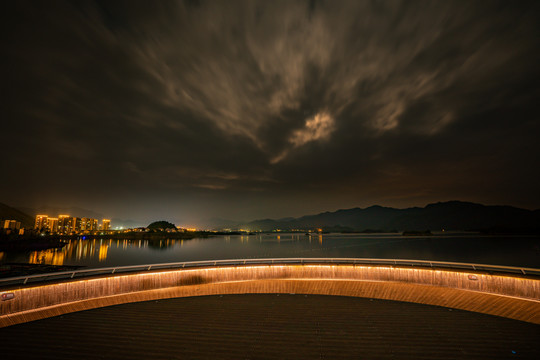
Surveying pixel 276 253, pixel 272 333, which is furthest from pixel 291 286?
pixel 276 253

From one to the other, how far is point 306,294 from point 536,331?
9.73 metres

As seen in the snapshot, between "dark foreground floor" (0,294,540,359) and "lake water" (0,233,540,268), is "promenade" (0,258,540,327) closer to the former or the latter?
Result: "dark foreground floor" (0,294,540,359)

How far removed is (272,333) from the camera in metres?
9.11

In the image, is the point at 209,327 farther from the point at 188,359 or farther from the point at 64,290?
the point at 64,290

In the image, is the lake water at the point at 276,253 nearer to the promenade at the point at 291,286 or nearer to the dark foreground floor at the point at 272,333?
the promenade at the point at 291,286

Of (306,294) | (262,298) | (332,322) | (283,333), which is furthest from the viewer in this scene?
(306,294)

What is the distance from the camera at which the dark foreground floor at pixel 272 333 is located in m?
7.76

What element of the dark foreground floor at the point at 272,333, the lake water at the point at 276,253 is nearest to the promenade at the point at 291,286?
the dark foreground floor at the point at 272,333

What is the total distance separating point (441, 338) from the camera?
28.8 feet

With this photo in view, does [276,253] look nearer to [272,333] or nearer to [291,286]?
[291,286]

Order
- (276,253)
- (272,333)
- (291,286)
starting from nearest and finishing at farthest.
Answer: (272,333)
(291,286)
(276,253)

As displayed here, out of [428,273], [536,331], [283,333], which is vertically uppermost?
[428,273]

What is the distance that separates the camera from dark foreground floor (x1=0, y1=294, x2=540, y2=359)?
7.76 metres

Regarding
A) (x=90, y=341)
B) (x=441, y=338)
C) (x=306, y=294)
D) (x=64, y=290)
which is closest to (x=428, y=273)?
(x=441, y=338)
